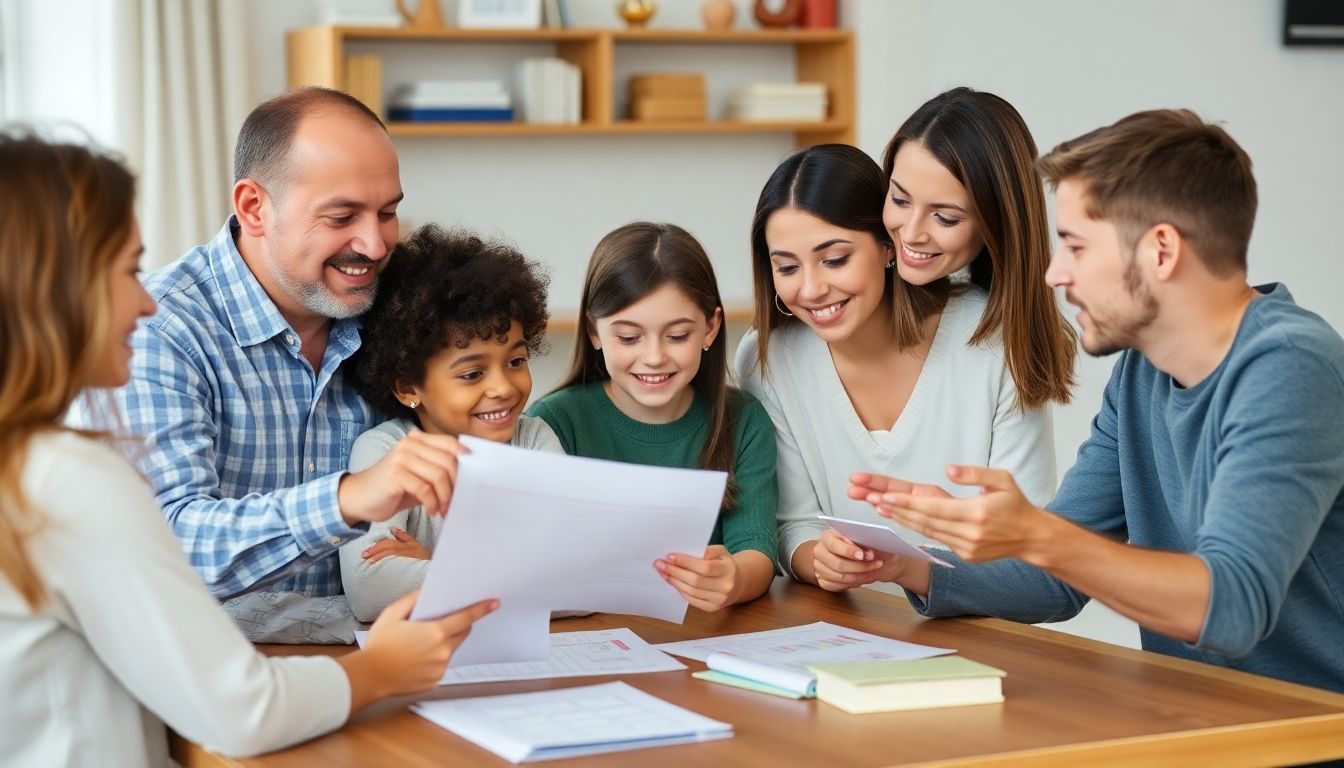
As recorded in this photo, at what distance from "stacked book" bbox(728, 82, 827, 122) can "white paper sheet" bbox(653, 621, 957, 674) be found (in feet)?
10.5

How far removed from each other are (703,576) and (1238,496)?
64cm

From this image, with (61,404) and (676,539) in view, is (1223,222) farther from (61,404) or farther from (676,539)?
(61,404)

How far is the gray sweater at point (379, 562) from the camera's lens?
78.0 inches

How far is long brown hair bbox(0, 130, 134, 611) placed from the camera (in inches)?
53.1

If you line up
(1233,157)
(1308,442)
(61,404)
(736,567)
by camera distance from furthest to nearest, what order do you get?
1. (736,567)
2. (1233,157)
3. (1308,442)
4. (61,404)

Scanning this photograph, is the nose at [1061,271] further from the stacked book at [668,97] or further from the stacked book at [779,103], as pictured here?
the stacked book at [779,103]

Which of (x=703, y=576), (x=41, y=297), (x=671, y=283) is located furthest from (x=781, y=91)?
(x=41, y=297)

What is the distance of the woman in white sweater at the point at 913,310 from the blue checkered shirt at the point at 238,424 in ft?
2.35

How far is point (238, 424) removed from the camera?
2.09m

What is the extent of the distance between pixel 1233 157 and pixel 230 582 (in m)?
1.30

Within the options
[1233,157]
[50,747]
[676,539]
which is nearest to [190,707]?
[50,747]

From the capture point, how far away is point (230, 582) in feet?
6.10

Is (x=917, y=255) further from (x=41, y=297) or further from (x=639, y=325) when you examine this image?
(x=41, y=297)

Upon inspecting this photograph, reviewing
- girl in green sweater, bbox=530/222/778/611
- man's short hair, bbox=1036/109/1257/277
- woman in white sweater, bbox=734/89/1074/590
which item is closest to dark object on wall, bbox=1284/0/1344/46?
woman in white sweater, bbox=734/89/1074/590
